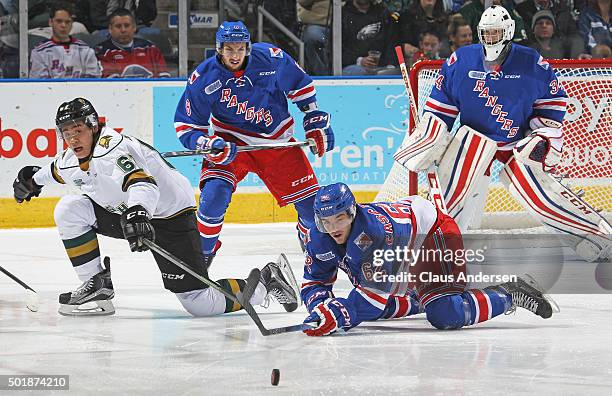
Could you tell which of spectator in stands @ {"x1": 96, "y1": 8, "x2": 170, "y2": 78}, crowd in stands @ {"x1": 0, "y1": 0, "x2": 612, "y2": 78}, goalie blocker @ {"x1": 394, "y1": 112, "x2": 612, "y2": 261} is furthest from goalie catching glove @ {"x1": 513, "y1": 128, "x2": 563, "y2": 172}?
spectator in stands @ {"x1": 96, "y1": 8, "x2": 170, "y2": 78}

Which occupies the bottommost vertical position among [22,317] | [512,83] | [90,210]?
[22,317]

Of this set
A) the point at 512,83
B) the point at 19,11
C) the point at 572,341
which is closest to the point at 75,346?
the point at 572,341

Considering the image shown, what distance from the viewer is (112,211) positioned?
401cm

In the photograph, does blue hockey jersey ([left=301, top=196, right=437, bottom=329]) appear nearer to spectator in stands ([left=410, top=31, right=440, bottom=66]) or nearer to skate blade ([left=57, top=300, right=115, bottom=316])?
skate blade ([left=57, top=300, right=115, bottom=316])

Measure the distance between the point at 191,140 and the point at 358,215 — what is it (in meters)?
1.46

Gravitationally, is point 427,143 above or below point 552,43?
below

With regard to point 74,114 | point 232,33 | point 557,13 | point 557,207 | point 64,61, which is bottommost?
point 557,207

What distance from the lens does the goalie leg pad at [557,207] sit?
16.7 ft

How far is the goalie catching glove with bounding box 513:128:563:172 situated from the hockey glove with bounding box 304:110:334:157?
0.77 metres

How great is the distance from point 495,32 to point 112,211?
5.81 ft

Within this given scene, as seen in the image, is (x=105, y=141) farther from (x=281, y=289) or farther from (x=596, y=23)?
(x=596, y=23)

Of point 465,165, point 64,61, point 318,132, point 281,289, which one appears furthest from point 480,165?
point 64,61

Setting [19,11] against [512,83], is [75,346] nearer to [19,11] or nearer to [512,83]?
[512,83]

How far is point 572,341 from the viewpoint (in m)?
3.44
